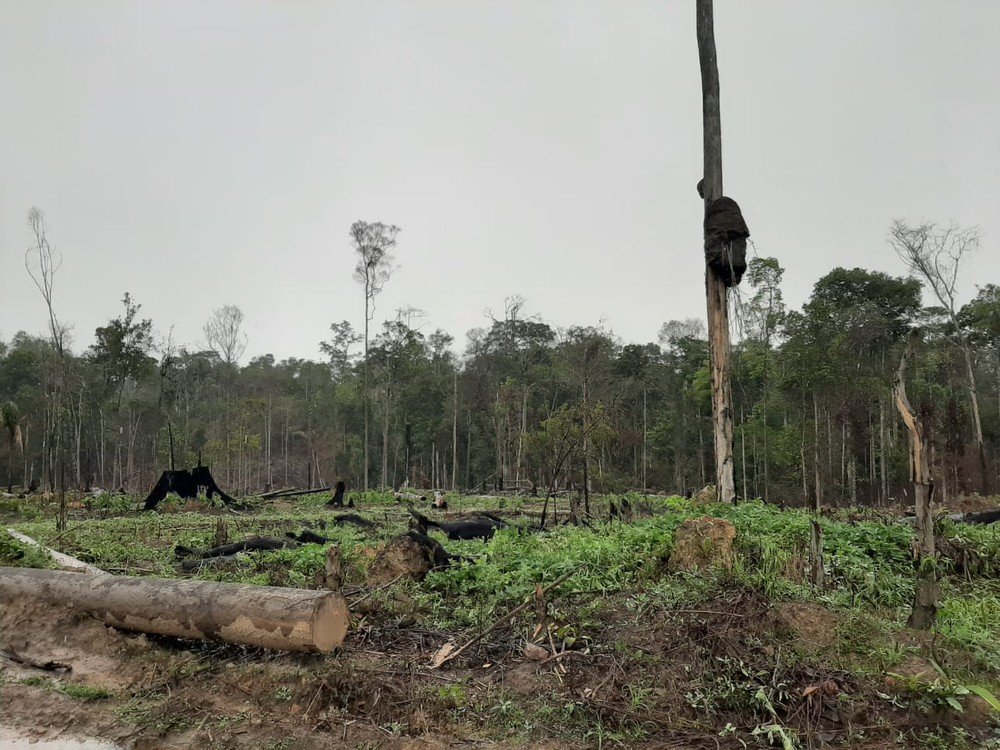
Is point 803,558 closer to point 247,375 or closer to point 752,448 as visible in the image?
point 752,448

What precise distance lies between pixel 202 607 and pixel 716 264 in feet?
27.2

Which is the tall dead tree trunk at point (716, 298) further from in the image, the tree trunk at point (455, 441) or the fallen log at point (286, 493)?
the tree trunk at point (455, 441)

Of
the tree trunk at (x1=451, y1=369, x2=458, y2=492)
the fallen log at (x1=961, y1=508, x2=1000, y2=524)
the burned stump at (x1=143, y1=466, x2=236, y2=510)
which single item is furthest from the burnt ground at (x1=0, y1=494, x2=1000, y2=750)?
the tree trunk at (x1=451, y1=369, x2=458, y2=492)

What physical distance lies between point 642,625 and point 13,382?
5559 cm

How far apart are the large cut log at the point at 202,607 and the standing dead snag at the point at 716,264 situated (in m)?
6.54

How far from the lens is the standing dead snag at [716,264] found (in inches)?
376

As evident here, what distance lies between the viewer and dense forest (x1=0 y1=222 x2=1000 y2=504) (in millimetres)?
26172

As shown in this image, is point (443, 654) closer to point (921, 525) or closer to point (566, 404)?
point (921, 525)

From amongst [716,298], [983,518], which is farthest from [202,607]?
[983,518]

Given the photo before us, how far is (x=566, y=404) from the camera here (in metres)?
30.5

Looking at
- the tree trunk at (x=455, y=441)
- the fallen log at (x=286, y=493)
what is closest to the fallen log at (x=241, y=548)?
the fallen log at (x=286, y=493)

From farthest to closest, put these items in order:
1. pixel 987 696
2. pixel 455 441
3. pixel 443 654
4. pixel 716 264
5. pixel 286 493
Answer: pixel 455 441
pixel 286 493
pixel 716 264
pixel 443 654
pixel 987 696

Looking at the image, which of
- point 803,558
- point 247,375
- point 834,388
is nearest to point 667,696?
point 803,558

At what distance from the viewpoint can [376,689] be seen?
4.12 meters
